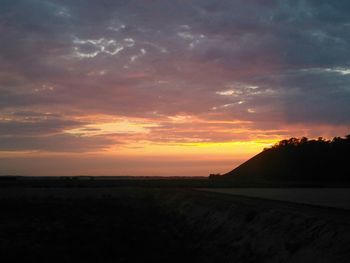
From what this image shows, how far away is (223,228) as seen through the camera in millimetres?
32438

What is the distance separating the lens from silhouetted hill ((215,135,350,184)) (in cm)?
13950

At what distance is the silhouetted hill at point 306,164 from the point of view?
139500mm

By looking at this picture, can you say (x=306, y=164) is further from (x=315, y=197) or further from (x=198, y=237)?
(x=198, y=237)

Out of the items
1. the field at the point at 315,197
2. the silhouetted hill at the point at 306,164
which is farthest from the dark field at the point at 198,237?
the silhouetted hill at the point at 306,164

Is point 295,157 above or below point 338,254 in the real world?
above

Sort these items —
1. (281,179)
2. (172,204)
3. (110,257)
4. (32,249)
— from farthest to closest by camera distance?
(281,179) < (172,204) < (32,249) < (110,257)

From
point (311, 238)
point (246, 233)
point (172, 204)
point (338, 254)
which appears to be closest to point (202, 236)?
point (246, 233)

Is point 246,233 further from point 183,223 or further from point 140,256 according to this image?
point 183,223

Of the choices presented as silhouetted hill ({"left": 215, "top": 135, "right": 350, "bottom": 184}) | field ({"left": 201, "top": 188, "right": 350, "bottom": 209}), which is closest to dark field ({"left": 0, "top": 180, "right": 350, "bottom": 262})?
field ({"left": 201, "top": 188, "right": 350, "bottom": 209})

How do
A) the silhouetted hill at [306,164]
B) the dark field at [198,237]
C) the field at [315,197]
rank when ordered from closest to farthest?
the dark field at [198,237], the field at [315,197], the silhouetted hill at [306,164]

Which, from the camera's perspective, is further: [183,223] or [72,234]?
[183,223]

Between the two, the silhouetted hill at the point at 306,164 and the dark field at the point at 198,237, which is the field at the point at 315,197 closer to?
the dark field at the point at 198,237

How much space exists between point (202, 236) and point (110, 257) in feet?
30.1

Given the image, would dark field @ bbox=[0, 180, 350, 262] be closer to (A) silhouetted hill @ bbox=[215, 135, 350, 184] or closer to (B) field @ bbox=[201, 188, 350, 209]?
(B) field @ bbox=[201, 188, 350, 209]
